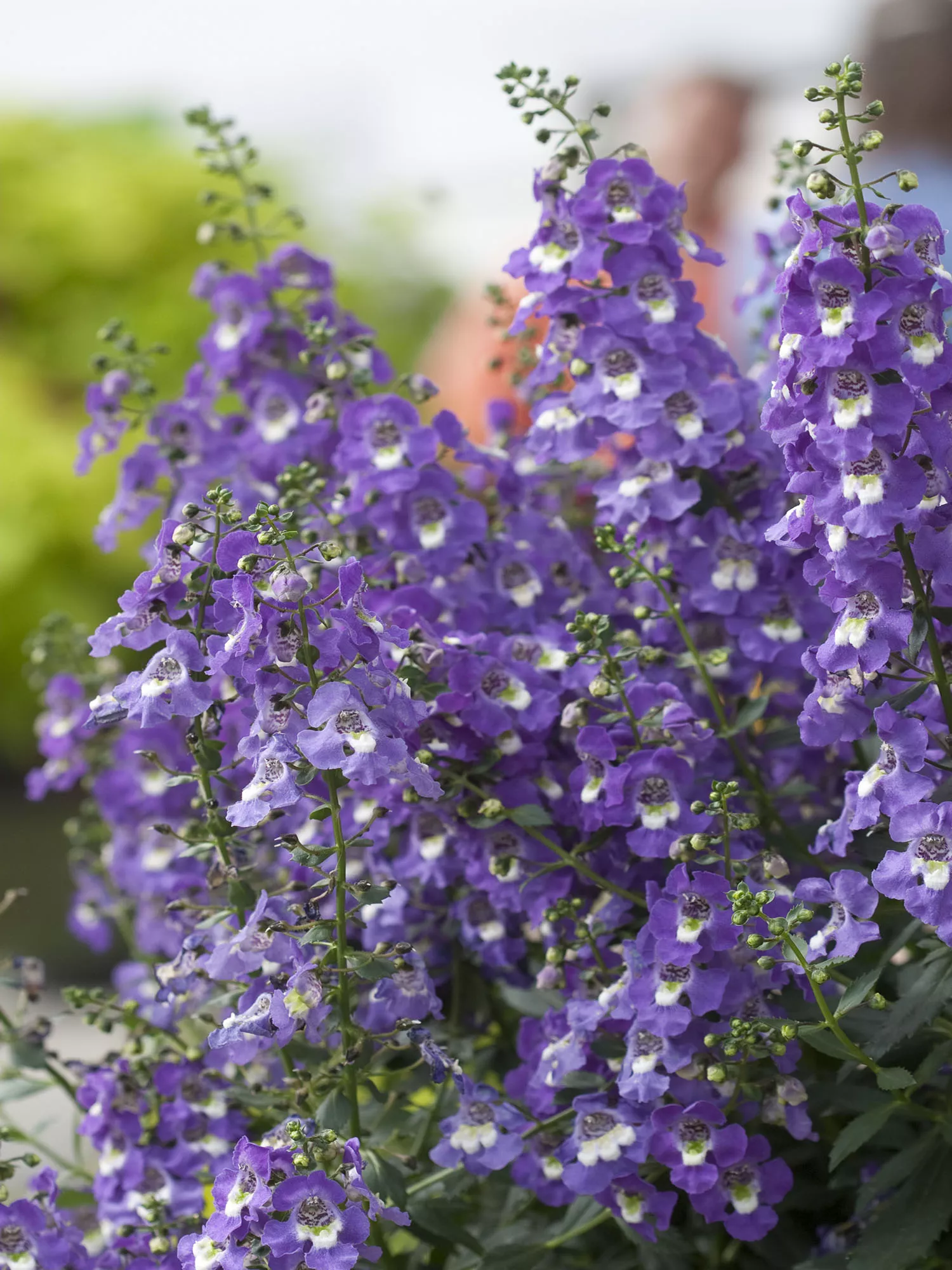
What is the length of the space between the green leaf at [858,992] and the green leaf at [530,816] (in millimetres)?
206

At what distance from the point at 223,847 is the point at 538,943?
0.32 metres

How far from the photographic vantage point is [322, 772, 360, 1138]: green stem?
79 cm

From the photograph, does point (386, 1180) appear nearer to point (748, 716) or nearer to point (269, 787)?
point (269, 787)

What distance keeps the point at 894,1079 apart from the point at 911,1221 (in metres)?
0.13

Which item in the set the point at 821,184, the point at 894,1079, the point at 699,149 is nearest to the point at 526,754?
the point at 894,1079

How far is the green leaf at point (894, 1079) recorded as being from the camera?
83 cm

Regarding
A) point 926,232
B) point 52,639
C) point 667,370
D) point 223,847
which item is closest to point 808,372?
point 926,232

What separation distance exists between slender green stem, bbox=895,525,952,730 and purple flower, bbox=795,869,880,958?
0.11 metres

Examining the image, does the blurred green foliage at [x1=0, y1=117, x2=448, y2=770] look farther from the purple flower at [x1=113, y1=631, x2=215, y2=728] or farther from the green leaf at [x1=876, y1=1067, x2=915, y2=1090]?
the green leaf at [x1=876, y1=1067, x2=915, y2=1090]

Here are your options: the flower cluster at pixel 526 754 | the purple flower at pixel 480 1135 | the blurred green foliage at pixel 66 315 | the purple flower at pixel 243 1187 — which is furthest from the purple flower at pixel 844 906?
the blurred green foliage at pixel 66 315

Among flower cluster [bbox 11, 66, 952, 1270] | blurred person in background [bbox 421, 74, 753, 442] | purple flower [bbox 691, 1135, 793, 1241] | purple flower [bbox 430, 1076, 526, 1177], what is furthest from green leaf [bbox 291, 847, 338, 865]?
blurred person in background [bbox 421, 74, 753, 442]

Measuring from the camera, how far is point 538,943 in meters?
1.12

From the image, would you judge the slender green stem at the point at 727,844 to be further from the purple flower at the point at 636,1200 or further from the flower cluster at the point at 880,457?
the purple flower at the point at 636,1200

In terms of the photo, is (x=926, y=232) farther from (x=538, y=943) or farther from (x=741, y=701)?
(x=538, y=943)
